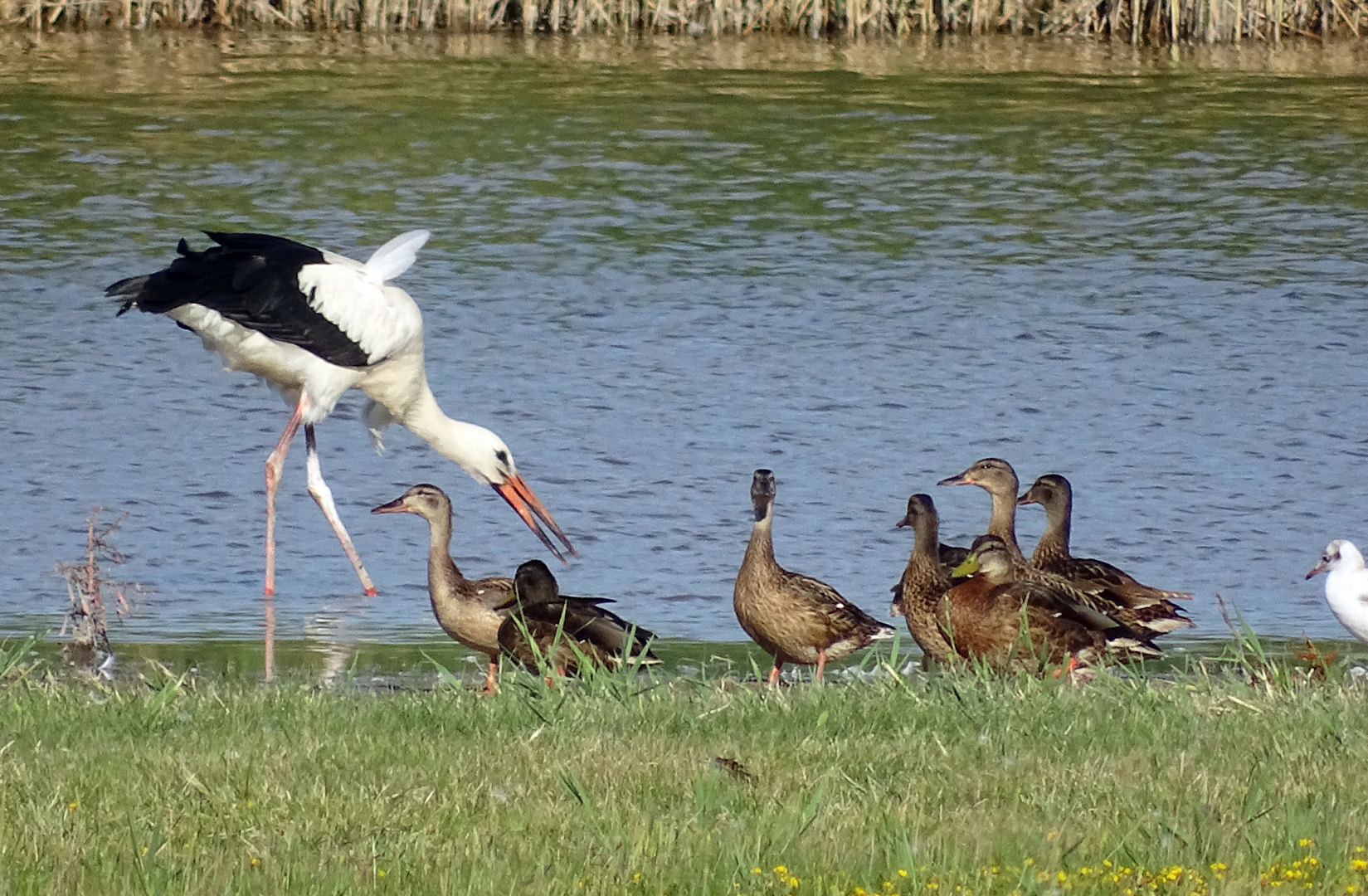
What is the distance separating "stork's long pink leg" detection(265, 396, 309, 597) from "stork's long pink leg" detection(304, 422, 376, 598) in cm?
8

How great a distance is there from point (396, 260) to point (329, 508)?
4.75 ft

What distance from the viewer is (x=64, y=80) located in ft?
87.8

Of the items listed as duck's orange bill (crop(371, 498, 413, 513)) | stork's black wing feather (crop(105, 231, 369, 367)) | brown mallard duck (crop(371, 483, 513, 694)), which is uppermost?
stork's black wing feather (crop(105, 231, 369, 367))

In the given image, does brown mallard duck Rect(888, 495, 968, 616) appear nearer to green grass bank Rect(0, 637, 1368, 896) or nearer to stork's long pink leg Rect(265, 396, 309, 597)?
green grass bank Rect(0, 637, 1368, 896)

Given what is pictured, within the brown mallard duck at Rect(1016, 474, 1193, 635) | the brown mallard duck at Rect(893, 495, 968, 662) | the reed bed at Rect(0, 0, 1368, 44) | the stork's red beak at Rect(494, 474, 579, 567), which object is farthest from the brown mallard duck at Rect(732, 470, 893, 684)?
the reed bed at Rect(0, 0, 1368, 44)

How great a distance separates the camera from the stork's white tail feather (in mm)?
11719

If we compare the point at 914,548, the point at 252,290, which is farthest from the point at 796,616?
the point at 252,290

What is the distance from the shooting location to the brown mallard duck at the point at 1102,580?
8805 mm

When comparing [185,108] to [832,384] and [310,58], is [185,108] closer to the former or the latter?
[310,58]

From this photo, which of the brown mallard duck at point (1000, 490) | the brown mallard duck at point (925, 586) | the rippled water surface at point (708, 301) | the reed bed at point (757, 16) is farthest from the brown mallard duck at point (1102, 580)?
the reed bed at point (757, 16)

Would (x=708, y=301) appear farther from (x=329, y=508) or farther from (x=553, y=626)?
(x=553, y=626)

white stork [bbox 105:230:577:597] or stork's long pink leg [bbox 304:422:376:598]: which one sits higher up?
white stork [bbox 105:230:577:597]

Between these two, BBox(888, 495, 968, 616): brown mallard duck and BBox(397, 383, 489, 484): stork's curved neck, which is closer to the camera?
BBox(888, 495, 968, 616): brown mallard duck

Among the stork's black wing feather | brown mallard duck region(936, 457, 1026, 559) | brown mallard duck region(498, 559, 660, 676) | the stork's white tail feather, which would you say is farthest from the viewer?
the stork's white tail feather
